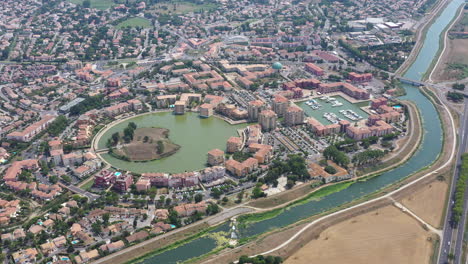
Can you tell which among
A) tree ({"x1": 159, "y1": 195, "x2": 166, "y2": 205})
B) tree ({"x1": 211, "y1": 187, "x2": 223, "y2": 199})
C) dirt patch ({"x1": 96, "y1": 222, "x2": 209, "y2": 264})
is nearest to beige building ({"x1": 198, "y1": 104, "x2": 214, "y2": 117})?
tree ({"x1": 211, "y1": 187, "x2": 223, "y2": 199})

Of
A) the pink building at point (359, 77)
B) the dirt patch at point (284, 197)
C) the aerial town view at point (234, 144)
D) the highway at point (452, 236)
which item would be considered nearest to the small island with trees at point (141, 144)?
the aerial town view at point (234, 144)

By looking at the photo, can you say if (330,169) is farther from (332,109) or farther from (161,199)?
(332,109)

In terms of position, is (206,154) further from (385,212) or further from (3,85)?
(3,85)

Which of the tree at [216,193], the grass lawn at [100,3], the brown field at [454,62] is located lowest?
the tree at [216,193]

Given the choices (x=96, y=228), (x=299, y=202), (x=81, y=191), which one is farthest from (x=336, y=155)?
(x=81, y=191)

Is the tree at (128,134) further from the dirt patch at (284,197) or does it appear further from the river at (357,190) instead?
the river at (357,190)

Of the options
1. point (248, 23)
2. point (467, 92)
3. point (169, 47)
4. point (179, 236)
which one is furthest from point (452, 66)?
point (179, 236)
